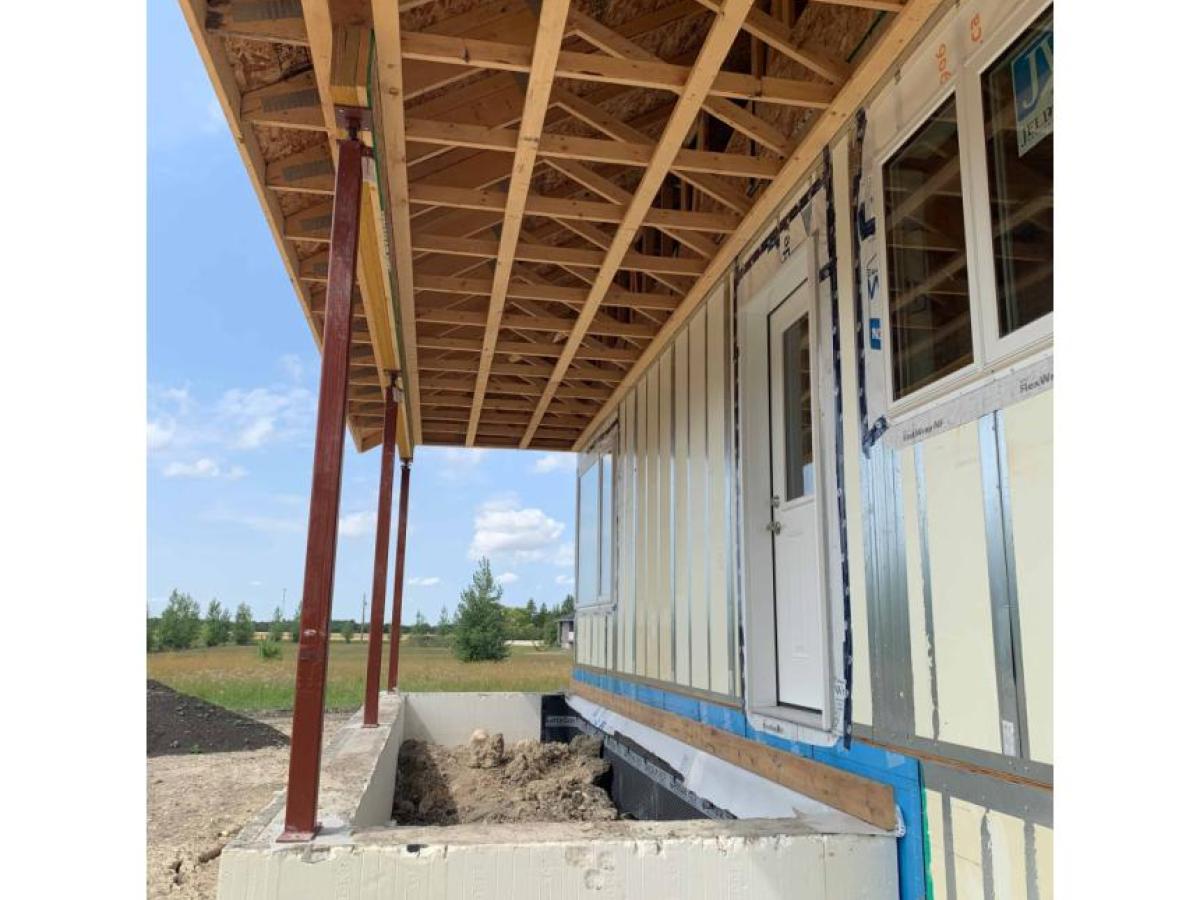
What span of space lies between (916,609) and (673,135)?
2.43 m

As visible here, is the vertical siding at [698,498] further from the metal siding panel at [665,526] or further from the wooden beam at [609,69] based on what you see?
the wooden beam at [609,69]

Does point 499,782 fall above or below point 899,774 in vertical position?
below

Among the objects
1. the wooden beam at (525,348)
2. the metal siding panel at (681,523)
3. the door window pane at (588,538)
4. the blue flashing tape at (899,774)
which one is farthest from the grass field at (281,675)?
the blue flashing tape at (899,774)

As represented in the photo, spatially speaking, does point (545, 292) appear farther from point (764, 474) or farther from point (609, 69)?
point (609, 69)

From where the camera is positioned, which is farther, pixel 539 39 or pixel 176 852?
pixel 176 852

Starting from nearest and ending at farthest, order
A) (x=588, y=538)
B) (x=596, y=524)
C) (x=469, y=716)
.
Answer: (x=469, y=716) → (x=596, y=524) → (x=588, y=538)

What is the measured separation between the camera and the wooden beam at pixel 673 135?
3352 mm

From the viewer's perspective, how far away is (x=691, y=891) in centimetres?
281

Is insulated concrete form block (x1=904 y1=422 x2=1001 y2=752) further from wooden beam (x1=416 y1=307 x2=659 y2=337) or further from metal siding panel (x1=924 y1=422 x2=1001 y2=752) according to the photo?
wooden beam (x1=416 y1=307 x2=659 y2=337)

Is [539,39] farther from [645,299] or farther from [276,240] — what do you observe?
[645,299]

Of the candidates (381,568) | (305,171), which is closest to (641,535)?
(381,568)

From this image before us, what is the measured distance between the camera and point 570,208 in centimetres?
502
